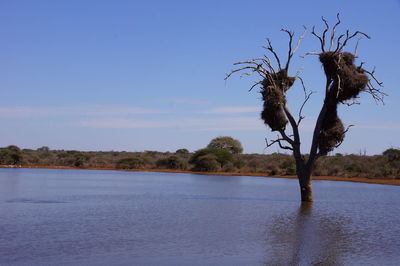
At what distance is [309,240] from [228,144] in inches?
3071

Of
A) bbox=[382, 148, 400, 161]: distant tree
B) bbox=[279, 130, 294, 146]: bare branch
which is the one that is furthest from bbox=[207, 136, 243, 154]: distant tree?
bbox=[279, 130, 294, 146]: bare branch

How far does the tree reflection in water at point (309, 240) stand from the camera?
33.9 ft

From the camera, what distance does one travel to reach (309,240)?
12.7m

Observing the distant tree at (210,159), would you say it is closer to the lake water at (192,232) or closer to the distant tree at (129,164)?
the distant tree at (129,164)

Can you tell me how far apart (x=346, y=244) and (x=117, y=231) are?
5.91m

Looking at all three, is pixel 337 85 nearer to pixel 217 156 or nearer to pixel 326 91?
pixel 326 91

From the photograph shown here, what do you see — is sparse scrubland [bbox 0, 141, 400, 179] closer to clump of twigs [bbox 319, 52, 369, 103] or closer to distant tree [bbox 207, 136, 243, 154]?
distant tree [bbox 207, 136, 243, 154]

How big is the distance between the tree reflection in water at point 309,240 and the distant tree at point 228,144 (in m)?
70.7

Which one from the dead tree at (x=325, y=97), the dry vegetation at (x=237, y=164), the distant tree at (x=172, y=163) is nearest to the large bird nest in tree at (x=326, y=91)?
the dead tree at (x=325, y=97)

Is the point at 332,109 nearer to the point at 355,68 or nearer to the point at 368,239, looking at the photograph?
the point at 355,68

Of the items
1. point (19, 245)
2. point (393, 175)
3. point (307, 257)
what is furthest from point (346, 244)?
point (393, 175)

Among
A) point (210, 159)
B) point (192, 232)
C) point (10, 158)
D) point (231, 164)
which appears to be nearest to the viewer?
point (192, 232)

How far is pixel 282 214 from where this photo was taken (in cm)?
1808

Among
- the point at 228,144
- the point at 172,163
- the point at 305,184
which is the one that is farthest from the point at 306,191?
the point at 228,144
